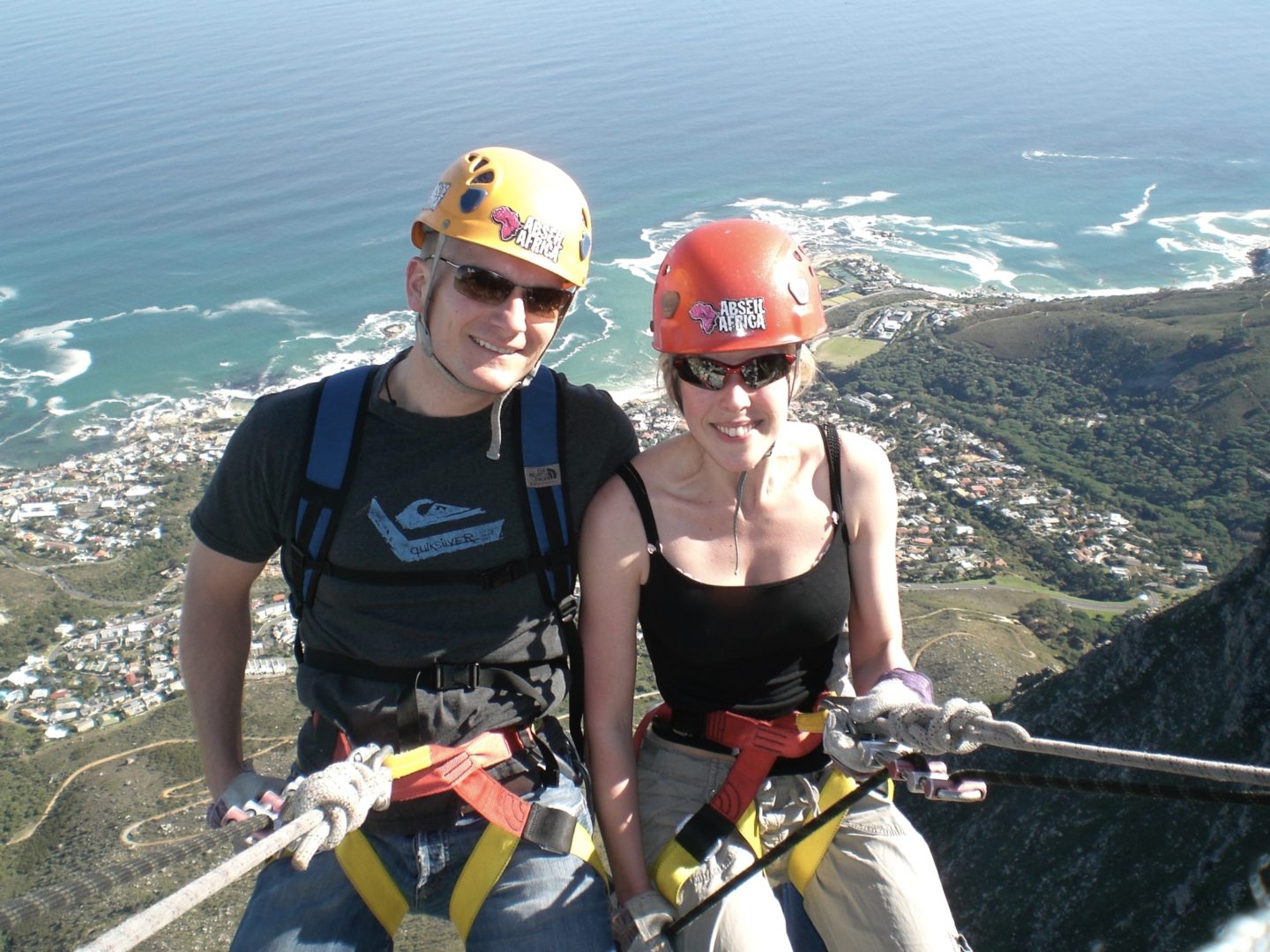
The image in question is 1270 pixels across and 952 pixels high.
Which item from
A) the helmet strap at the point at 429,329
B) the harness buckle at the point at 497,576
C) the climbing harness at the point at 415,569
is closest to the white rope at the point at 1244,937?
the climbing harness at the point at 415,569

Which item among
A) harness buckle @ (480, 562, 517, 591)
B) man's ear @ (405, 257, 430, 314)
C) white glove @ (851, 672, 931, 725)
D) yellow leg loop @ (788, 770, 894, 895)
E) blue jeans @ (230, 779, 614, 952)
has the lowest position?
yellow leg loop @ (788, 770, 894, 895)

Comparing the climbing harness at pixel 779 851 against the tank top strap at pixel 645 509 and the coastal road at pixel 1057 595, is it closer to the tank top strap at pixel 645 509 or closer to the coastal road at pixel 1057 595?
the tank top strap at pixel 645 509

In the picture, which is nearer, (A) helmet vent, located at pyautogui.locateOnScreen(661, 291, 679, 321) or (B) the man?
(B) the man

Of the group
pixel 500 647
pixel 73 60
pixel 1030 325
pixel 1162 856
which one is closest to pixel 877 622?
pixel 500 647

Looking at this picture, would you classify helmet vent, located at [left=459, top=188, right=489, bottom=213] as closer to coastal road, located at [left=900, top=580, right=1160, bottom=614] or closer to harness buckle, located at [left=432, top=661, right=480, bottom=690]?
harness buckle, located at [left=432, top=661, right=480, bottom=690]

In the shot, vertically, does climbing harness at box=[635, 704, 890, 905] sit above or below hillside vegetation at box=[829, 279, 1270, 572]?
above

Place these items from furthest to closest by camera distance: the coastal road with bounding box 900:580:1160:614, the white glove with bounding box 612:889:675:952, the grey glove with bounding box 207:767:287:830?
the coastal road with bounding box 900:580:1160:614
the white glove with bounding box 612:889:675:952
the grey glove with bounding box 207:767:287:830

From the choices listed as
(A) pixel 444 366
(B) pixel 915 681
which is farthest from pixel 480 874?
(A) pixel 444 366

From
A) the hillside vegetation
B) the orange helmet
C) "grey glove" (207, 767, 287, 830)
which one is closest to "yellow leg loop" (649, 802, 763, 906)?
"grey glove" (207, 767, 287, 830)

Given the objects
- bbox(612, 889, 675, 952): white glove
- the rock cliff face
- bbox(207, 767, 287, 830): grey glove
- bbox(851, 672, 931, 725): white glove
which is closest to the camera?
bbox(207, 767, 287, 830): grey glove
